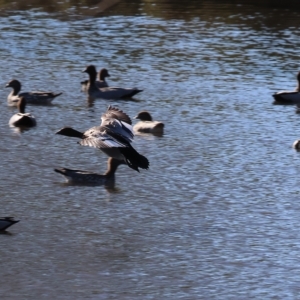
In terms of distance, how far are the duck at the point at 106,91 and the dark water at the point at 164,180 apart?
0.16 m

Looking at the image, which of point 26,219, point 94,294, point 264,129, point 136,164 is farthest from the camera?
point 264,129

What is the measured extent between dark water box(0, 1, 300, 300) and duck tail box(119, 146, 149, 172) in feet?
1.49

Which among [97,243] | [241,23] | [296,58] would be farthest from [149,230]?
[241,23]

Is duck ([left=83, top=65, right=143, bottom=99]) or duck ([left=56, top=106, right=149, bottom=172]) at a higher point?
duck ([left=56, top=106, right=149, bottom=172])

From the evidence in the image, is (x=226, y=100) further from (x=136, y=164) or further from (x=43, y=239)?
(x=43, y=239)

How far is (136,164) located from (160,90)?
8.24 meters

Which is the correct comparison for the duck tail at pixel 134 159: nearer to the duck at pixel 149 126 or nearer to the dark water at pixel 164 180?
the dark water at pixel 164 180

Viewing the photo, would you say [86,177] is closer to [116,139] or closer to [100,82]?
[116,139]

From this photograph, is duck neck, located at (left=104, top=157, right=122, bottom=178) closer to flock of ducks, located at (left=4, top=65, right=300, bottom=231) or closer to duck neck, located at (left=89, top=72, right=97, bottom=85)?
flock of ducks, located at (left=4, top=65, right=300, bottom=231)

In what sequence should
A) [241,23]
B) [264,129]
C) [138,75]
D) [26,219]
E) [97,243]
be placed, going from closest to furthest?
1. [97,243]
2. [26,219]
3. [264,129]
4. [138,75]
5. [241,23]

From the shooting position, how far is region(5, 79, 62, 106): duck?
65.1 feet

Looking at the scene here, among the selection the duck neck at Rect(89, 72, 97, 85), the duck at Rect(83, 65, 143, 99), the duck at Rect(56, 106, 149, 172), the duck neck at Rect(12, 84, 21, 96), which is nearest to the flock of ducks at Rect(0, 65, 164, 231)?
the duck at Rect(56, 106, 149, 172)

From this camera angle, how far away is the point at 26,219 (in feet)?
40.3

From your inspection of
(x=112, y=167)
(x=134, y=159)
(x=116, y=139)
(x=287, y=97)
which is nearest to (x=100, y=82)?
(x=287, y=97)
